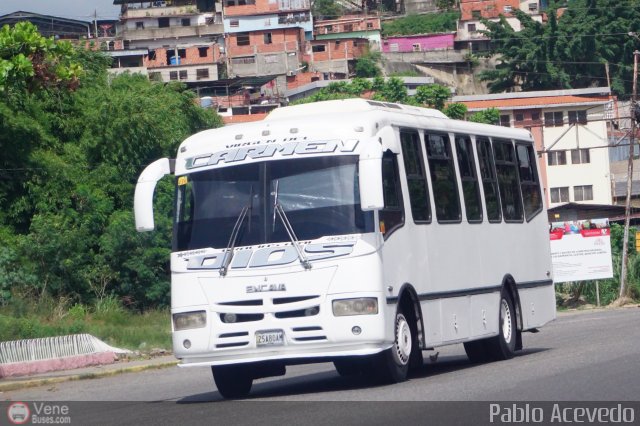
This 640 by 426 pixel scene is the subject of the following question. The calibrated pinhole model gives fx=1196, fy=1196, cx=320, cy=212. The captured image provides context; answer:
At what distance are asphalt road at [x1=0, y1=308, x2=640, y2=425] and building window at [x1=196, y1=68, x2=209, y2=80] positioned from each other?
75.2 m

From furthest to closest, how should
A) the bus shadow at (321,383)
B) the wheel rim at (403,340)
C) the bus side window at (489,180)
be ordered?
the bus side window at (489,180) → the bus shadow at (321,383) → the wheel rim at (403,340)

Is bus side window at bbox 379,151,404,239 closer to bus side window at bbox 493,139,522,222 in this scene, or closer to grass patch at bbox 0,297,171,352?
bus side window at bbox 493,139,522,222

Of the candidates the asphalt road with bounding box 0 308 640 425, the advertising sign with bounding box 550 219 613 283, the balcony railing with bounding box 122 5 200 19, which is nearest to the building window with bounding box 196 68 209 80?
the balcony railing with bounding box 122 5 200 19

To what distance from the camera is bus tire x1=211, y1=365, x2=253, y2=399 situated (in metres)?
14.1

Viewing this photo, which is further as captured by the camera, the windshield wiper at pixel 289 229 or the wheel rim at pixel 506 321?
the wheel rim at pixel 506 321

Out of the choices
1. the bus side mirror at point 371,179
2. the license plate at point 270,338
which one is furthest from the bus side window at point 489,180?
the license plate at point 270,338

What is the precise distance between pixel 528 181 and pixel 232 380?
6.88 meters

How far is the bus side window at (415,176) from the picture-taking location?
1445cm

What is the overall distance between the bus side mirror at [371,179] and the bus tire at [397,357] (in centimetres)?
158

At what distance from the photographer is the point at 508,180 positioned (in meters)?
18.0

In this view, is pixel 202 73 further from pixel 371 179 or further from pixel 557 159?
pixel 371 179

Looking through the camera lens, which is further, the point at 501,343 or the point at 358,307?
the point at 501,343

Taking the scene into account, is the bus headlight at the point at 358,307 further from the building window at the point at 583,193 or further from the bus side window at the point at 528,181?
the building window at the point at 583,193

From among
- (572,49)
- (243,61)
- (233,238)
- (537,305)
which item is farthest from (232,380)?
(243,61)
